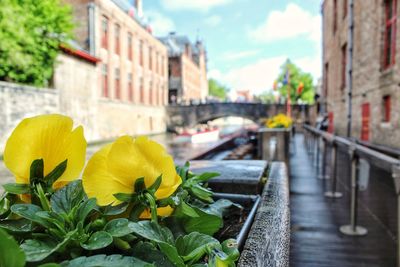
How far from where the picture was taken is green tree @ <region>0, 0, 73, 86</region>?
42.9 feet

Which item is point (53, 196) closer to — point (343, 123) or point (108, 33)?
point (343, 123)

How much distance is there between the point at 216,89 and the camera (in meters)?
88.2

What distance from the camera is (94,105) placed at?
74.7 feet

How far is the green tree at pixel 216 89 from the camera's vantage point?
3398 inches

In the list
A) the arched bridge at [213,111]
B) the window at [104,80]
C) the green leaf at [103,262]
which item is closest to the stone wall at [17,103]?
the window at [104,80]

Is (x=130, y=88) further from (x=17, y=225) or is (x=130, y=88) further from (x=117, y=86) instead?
(x=17, y=225)

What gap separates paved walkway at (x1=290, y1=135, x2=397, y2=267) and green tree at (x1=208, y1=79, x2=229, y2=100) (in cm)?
7996

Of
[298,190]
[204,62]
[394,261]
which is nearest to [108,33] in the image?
[298,190]

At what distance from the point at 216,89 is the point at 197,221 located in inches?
3477

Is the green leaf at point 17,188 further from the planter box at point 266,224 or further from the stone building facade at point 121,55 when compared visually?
the stone building facade at point 121,55

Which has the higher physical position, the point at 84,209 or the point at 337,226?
the point at 84,209

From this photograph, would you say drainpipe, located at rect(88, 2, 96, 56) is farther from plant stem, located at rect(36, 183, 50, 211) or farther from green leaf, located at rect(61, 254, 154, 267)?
green leaf, located at rect(61, 254, 154, 267)

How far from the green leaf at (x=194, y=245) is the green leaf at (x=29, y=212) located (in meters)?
0.30

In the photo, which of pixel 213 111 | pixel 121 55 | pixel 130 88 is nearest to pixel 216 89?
pixel 213 111
